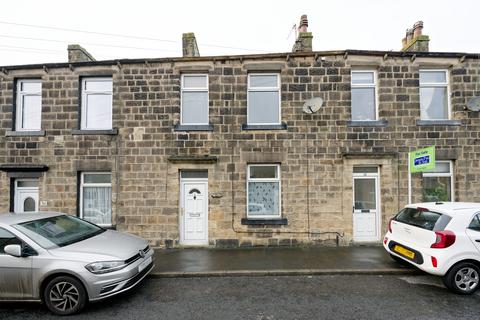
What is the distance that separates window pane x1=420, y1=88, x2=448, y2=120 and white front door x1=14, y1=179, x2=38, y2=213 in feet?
43.4

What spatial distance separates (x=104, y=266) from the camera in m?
4.55

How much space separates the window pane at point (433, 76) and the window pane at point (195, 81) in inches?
288

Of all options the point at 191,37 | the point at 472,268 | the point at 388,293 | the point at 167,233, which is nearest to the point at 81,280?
the point at 167,233

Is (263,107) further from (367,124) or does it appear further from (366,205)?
(366,205)

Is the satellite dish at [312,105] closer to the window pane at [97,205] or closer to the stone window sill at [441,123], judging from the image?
the stone window sill at [441,123]

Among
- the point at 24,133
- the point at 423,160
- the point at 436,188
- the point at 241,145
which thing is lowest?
the point at 436,188

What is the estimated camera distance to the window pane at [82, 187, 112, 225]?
28.8ft

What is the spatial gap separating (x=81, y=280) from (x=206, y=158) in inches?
187

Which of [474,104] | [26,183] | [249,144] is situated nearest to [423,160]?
[474,104]

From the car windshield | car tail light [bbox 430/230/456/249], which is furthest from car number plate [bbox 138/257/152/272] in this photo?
car tail light [bbox 430/230/456/249]

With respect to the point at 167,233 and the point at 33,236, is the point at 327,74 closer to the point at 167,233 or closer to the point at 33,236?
the point at 167,233

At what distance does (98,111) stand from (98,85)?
0.89 meters

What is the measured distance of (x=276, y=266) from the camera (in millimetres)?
6445

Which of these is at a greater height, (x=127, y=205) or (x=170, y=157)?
(x=170, y=157)
